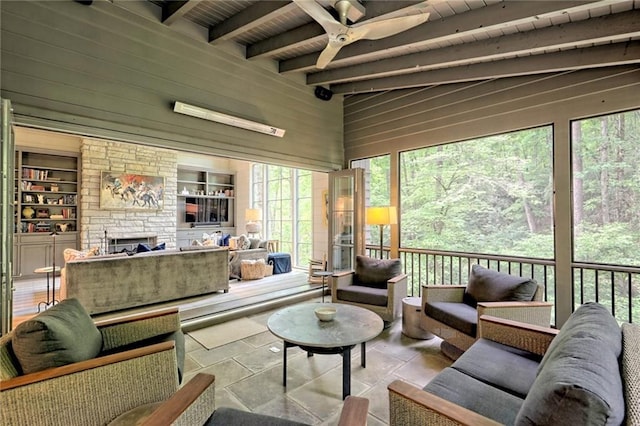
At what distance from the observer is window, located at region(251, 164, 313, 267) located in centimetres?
811

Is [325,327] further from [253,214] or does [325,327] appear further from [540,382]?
[253,214]

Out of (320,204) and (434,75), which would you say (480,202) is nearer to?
(434,75)

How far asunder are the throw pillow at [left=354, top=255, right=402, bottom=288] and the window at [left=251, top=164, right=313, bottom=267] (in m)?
3.42

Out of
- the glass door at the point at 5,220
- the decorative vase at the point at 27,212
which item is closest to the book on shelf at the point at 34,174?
the decorative vase at the point at 27,212

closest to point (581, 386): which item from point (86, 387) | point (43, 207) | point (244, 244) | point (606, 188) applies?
point (86, 387)

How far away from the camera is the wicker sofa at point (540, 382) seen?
0.95 metres

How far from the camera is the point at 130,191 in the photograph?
24.6ft

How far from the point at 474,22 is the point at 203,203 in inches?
342

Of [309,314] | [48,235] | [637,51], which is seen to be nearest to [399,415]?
[309,314]

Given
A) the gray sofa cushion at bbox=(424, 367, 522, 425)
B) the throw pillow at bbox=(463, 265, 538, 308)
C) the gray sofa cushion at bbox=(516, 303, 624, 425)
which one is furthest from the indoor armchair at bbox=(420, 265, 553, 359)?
the gray sofa cushion at bbox=(516, 303, 624, 425)

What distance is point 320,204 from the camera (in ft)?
22.6

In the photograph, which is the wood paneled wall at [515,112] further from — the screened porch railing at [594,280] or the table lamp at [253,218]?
the table lamp at [253,218]

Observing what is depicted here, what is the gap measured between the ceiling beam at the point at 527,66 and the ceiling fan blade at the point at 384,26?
1.94 m

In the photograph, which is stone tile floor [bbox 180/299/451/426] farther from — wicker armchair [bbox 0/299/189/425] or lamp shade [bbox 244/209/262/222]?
lamp shade [bbox 244/209/262/222]
